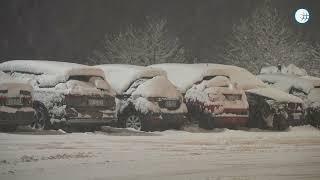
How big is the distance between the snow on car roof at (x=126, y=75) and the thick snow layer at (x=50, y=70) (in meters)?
0.70

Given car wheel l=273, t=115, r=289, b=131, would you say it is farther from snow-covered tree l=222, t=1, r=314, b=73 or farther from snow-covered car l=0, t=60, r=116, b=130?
Result: snow-covered tree l=222, t=1, r=314, b=73

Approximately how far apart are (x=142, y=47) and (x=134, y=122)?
33.4 metres

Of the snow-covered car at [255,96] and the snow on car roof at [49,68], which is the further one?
the snow-covered car at [255,96]

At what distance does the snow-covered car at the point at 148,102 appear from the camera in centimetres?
1144

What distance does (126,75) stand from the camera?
12.3 m

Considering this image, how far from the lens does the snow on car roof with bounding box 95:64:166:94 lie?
39.6 ft

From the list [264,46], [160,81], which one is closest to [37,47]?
[264,46]

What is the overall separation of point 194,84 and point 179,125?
3.82ft

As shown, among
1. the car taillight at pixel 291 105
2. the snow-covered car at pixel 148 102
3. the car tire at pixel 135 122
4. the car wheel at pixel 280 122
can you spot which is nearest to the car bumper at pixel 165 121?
the snow-covered car at pixel 148 102

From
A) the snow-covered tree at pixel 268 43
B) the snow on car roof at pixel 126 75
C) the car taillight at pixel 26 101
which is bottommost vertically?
the car taillight at pixel 26 101

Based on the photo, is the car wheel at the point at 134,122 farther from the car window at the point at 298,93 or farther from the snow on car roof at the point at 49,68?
the car window at the point at 298,93

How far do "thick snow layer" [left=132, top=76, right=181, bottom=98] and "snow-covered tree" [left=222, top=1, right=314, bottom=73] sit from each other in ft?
79.0

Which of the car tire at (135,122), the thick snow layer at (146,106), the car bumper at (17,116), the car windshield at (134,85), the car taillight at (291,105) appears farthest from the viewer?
the car taillight at (291,105)

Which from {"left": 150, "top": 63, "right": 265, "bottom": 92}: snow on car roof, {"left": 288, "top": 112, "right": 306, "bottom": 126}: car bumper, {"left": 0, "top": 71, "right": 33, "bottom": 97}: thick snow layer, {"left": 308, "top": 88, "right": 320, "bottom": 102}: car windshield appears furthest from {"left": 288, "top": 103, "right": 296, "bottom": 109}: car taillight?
{"left": 0, "top": 71, "right": 33, "bottom": 97}: thick snow layer
